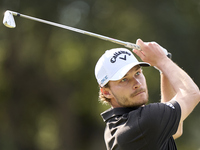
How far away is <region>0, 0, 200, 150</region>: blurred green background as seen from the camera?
11219mm

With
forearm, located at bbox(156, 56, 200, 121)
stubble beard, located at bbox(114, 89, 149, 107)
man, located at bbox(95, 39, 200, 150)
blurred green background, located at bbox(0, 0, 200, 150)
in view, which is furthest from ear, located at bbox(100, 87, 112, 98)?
blurred green background, located at bbox(0, 0, 200, 150)

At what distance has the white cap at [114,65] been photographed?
291cm

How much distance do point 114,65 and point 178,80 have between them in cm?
51

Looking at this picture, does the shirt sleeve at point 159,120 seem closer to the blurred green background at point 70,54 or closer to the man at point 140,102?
the man at point 140,102

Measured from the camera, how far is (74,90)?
456 inches

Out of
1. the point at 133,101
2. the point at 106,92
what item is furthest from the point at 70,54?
the point at 133,101

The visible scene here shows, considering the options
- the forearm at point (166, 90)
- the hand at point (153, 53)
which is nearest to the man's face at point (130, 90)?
the hand at point (153, 53)

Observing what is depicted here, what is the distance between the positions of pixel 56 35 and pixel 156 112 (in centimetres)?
902

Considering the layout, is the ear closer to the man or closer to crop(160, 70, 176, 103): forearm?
the man

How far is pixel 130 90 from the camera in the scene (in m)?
2.86

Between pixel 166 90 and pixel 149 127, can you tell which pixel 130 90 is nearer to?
pixel 149 127

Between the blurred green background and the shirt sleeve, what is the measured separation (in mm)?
8397

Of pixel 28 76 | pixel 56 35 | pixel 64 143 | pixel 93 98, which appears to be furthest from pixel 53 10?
pixel 64 143

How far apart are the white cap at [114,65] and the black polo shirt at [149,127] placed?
32cm
